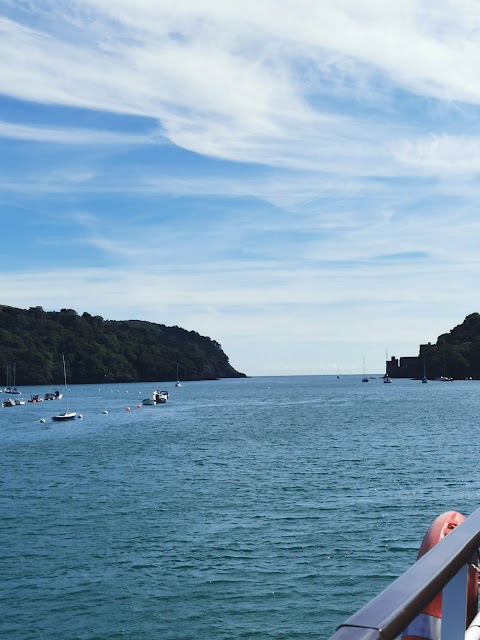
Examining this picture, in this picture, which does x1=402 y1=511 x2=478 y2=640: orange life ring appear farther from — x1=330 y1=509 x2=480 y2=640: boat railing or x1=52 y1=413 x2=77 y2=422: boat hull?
x1=52 y1=413 x2=77 y2=422: boat hull

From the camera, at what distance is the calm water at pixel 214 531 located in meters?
18.7

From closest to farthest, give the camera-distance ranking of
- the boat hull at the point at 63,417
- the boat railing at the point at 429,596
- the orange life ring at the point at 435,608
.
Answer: the boat railing at the point at 429,596
the orange life ring at the point at 435,608
the boat hull at the point at 63,417

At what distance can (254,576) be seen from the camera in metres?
21.3

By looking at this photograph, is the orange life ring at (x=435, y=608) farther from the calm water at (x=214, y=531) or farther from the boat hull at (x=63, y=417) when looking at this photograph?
the boat hull at (x=63, y=417)

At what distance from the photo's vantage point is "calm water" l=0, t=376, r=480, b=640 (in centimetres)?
1867

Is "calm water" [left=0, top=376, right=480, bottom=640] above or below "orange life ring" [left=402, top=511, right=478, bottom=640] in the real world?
below

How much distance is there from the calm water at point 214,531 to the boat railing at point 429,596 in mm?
15325

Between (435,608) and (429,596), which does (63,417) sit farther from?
(429,596)

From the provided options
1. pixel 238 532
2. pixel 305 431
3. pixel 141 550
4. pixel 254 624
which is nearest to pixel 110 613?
pixel 254 624

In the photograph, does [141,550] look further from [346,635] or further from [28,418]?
[28,418]

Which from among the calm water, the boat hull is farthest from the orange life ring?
the boat hull

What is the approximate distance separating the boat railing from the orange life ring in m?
0.07

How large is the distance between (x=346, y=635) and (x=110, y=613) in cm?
1861

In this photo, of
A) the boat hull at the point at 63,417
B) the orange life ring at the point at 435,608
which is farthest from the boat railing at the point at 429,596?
the boat hull at the point at 63,417
